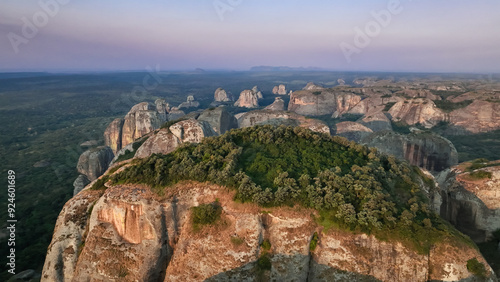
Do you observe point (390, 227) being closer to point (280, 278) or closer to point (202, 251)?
point (280, 278)

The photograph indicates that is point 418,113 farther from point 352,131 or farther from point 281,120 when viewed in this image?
point 281,120

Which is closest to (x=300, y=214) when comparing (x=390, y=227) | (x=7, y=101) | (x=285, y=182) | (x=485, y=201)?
(x=285, y=182)

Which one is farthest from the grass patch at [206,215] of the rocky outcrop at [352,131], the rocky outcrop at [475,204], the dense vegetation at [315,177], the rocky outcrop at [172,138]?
the rocky outcrop at [352,131]

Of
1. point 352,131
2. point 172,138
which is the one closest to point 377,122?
point 352,131

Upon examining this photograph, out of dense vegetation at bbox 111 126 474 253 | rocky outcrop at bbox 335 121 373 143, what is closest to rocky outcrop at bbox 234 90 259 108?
rocky outcrop at bbox 335 121 373 143

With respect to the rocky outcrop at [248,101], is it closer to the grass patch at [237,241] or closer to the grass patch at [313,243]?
the grass patch at [237,241]

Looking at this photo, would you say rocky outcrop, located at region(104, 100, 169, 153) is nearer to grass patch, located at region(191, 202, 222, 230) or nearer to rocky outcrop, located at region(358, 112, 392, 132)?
grass patch, located at region(191, 202, 222, 230)

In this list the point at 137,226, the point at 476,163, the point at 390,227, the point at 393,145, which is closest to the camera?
the point at 390,227
